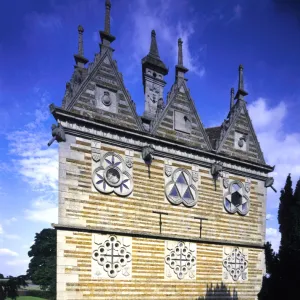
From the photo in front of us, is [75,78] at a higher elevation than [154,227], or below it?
higher

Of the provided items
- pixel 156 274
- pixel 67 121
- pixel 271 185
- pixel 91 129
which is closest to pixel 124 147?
pixel 91 129

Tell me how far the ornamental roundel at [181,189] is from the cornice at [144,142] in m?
0.74

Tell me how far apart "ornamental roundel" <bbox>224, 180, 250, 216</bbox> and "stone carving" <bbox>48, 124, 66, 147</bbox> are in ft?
28.7

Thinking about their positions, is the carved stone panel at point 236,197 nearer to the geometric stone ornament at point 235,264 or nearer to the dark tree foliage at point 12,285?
the geometric stone ornament at point 235,264

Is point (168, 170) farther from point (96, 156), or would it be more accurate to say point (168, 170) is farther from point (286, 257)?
point (286, 257)

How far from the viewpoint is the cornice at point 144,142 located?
1345cm

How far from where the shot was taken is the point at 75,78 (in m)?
14.2

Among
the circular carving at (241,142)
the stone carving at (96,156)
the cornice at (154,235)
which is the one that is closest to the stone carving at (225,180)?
the circular carving at (241,142)

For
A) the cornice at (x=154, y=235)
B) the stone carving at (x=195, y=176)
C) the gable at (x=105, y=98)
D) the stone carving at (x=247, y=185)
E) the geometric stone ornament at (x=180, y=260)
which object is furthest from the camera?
the stone carving at (x=247, y=185)

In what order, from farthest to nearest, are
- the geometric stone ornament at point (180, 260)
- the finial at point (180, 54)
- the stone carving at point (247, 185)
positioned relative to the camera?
1. the stone carving at point (247, 185)
2. the finial at point (180, 54)
3. the geometric stone ornament at point (180, 260)

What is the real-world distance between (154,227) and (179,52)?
8.95 meters

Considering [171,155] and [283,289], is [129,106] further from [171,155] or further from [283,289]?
[283,289]

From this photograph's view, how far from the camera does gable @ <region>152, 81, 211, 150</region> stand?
Result: 1605cm

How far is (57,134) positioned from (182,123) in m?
6.27
